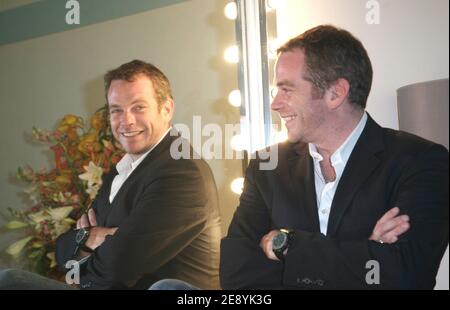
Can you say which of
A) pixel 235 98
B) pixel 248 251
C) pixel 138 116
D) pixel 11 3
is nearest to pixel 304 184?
pixel 248 251

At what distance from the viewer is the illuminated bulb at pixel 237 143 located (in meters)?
1.31

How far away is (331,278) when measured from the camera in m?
1.01

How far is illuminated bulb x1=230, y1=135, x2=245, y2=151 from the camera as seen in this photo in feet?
4.30

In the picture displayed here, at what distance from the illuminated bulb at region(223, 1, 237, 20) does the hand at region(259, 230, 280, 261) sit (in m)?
0.50

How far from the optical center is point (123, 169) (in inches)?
52.8

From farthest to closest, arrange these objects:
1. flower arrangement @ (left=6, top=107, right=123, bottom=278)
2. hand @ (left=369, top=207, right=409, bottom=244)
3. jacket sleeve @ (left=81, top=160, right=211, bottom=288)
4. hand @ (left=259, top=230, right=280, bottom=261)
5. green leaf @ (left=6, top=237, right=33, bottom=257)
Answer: green leaf @ (left=6, top=237, right=33, bottom=257)
flower arrangement @ (left=6, top=107, right=123, bottom=278)
jacket sleeve @ (left=81, top=160, right=211, bottom=288)
hand @ (left=259, top=230, right=280, bottom=261)
hand @ (left=369, top=207, right=409, bottom=244)

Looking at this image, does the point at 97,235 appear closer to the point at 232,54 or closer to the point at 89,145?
the point at 89,145

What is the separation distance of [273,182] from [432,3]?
448mm

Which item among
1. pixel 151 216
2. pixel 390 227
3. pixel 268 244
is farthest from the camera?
pixel 151 216

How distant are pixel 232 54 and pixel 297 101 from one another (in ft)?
0.81

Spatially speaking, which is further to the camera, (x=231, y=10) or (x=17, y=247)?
(x=17, y=247)

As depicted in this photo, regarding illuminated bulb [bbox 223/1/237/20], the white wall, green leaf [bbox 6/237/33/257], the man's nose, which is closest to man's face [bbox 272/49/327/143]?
the white wall

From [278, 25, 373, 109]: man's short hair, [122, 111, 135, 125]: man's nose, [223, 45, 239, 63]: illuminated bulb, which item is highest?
[223, 45, 239, 63]: illuminated bulb

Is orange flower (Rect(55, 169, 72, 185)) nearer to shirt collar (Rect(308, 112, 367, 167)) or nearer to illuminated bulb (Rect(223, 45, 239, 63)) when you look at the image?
illuminated bulb (Rect(223, 45, 239, 63))
